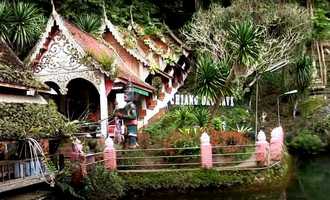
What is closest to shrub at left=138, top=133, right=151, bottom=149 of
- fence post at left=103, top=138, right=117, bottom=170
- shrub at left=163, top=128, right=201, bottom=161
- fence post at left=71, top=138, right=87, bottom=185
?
shrub at left=163, top=128, right=201, bottom=161

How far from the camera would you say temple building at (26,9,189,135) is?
63.5 feet

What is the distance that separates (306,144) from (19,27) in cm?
1367

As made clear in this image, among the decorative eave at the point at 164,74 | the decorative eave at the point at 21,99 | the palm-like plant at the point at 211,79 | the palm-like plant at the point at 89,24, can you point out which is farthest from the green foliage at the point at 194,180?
the palm-like plant at the point at 89,24

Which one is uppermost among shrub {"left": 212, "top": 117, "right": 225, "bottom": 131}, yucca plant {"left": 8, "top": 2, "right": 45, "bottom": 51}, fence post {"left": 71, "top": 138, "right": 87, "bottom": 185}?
yucca plant {"left": 8, "top": 2, "right": 45, "bottom": 51}

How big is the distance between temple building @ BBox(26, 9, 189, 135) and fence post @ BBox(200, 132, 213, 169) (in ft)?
13.8

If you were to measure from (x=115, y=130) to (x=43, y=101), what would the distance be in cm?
418

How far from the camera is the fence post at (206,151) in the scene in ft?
54.9

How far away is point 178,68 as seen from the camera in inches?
1170

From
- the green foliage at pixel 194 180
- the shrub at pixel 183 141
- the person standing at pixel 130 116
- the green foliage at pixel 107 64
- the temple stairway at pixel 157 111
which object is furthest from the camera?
the temple stairway at pixel 157 111

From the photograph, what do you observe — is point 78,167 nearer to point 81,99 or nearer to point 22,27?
point 81,99

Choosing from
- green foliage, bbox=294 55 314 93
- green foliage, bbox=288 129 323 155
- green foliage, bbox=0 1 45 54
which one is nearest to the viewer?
green foliage, bbox=0 1 45 54

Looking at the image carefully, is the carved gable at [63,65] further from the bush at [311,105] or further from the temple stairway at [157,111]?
the bush at [311,105]

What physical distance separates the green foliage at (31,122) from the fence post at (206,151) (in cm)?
405

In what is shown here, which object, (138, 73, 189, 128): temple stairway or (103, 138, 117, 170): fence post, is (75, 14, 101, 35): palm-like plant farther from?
(103, 138, 117, 170): fence post
